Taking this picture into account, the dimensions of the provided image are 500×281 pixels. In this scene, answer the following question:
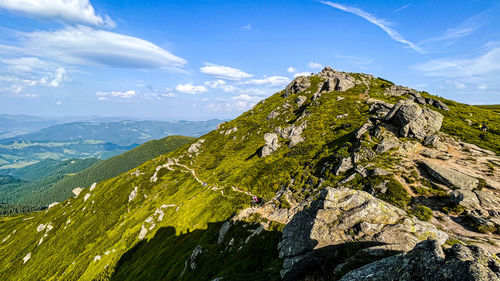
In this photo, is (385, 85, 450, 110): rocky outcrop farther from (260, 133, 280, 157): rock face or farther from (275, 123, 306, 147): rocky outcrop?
(260, 133, 280, 157): rock face

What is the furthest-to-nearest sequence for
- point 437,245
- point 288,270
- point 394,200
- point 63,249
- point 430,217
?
point 63,249 → point 394,200 → point 430,217 → point 288,270 → point 437,245

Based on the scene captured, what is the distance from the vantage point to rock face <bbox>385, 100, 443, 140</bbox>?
62.3 metres

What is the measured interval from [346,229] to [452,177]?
32.9 metres

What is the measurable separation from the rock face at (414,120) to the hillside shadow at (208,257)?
5122 cm

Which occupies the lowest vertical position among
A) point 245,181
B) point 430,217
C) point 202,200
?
point 202,200

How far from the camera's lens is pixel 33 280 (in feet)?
517

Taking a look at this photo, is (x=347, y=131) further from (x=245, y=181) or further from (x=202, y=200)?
(x=202, y=200)

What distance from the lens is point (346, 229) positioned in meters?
25.9

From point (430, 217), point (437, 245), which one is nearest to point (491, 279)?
point (437, 245)

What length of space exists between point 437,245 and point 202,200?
337ft

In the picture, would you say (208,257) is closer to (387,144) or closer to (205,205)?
(205,205)

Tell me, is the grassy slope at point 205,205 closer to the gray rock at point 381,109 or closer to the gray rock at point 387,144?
the gray rock at point 387,144

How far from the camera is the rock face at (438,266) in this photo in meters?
12.0

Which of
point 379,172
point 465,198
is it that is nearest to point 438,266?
point 465,198
